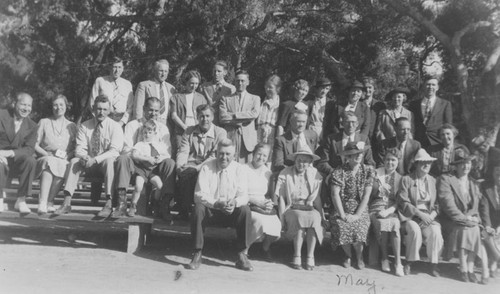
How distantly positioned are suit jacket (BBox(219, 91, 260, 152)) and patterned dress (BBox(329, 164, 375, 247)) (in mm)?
1483

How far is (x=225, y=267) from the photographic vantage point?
5.84m

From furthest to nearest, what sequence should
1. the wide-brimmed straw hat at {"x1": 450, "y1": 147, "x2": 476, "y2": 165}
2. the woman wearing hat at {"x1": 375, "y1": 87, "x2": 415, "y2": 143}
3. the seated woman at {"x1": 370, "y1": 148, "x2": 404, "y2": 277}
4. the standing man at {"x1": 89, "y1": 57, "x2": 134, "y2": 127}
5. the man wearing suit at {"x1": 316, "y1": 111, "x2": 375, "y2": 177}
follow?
the standing man at {"x1": 89, "y1": 57, "x2": 134, "y2": 127}
the woman wearing hat at {"x1": 375, "y1": 87, "x2": 415, "y2": 143}
the man wearing suit at {"x1": 316, "y1": 111, "x2": 375, "y2": 177}
the wide-brimmed straw hat at {"x1": 450, "y1": 147, "x2": 476, "y2": 165}
the seated woman at {"x1": 370, "y1": 148, "x2": 404, "y2": 277}

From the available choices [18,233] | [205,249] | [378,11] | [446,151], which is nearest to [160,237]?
[205,249]

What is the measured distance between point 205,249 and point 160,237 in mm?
952

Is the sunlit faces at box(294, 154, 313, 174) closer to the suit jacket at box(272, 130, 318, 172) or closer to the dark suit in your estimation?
the suit jacket at box(272, 130, 318, 172)

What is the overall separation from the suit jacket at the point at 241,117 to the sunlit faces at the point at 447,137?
98.2 inches

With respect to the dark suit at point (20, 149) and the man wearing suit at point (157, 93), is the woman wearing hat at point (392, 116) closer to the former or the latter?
the man wearing suit at point (157, 93)

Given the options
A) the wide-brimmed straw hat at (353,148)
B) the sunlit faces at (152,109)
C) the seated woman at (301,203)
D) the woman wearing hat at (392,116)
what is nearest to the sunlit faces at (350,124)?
the wide-brimmed straw hat at (353,148)

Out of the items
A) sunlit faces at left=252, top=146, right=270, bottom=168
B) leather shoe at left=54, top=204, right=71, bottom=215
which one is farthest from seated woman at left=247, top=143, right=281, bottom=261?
leather shoe at left=54, top=204, right=71, bottom=215

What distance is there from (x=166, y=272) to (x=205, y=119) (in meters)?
2.01

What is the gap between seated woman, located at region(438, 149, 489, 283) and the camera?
6023 mm

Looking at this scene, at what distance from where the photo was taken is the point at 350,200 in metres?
6.19

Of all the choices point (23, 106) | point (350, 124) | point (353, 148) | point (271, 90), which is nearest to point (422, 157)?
point (353, 148)

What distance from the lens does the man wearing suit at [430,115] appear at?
7172 millimetres
